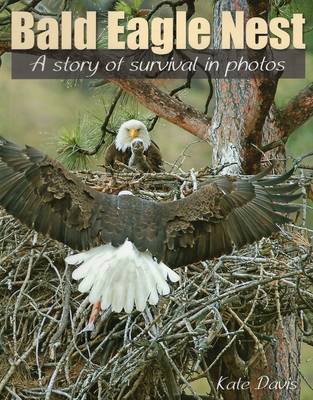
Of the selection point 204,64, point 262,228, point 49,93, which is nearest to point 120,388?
point 262,228

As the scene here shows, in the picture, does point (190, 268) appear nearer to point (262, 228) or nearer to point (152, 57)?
point (262, 228)

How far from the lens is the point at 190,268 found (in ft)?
15.8

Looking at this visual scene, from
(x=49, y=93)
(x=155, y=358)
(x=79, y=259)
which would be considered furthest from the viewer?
(x=49, y=93)

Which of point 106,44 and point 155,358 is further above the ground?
point 106,44

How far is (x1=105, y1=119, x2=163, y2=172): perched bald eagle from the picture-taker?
6.29m

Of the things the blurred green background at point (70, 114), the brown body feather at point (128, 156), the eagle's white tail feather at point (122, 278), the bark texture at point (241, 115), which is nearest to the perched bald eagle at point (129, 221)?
the eagle's white tail feather at point (122, 278)

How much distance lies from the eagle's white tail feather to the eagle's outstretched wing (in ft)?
0.22

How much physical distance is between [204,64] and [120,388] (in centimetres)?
222

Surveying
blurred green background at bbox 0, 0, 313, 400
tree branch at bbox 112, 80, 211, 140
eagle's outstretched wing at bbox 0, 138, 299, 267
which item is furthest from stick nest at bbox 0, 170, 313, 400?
blurred green background at bbox 0, 0, 313, 400

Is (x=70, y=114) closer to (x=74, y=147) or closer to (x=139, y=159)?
(x=74, y=147)

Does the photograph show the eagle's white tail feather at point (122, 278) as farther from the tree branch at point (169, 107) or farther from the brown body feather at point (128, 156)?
the brown body feather at point (128, 156)

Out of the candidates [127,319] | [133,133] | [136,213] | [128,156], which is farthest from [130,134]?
[127,319]

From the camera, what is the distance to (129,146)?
6.32 m

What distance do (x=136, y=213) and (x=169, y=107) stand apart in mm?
1556
